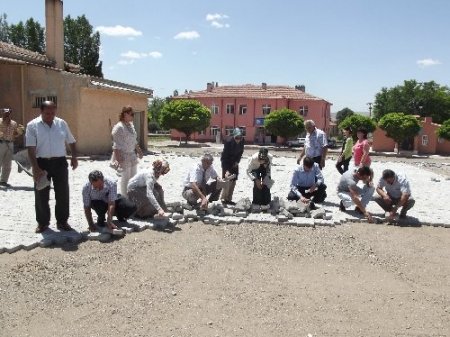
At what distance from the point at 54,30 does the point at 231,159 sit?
15.4 meters

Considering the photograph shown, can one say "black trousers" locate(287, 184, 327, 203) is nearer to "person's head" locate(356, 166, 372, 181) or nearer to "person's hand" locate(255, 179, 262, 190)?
"person's hand" locate(255, 179, 262, 190)

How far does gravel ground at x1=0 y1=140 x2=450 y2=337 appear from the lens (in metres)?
4.04

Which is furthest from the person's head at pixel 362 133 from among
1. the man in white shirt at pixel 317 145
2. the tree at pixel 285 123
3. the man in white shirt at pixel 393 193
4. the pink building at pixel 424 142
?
the pink building at pixel 424 142

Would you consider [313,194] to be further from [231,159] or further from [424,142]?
[424,142]

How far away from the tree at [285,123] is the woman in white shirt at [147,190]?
3703cm

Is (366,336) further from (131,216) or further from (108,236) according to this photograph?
(131,216)

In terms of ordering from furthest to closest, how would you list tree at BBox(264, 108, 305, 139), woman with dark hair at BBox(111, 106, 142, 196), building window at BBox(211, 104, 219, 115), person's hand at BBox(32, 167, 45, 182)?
building window at BBox(211, 104, 219, 115) < tree at BBox(264, 108, 305, 139) < woman with dark hair at BBox(111, 106, 142, 196) < person's hand at BBox(32, 167, 45, 182)

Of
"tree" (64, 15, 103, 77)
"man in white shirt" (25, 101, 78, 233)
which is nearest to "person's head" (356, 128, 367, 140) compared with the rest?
"man in white shirt" (25, 101, 78, 233)

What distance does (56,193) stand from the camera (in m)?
6.40

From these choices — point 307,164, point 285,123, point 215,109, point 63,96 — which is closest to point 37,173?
point 307,164

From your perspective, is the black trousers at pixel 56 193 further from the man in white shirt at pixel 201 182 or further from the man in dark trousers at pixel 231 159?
the man in dark trousers at pixel 231 159

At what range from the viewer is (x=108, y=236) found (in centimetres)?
621

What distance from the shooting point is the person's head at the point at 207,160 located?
307 inches

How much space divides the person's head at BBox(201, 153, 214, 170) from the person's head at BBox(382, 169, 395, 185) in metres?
2.93
